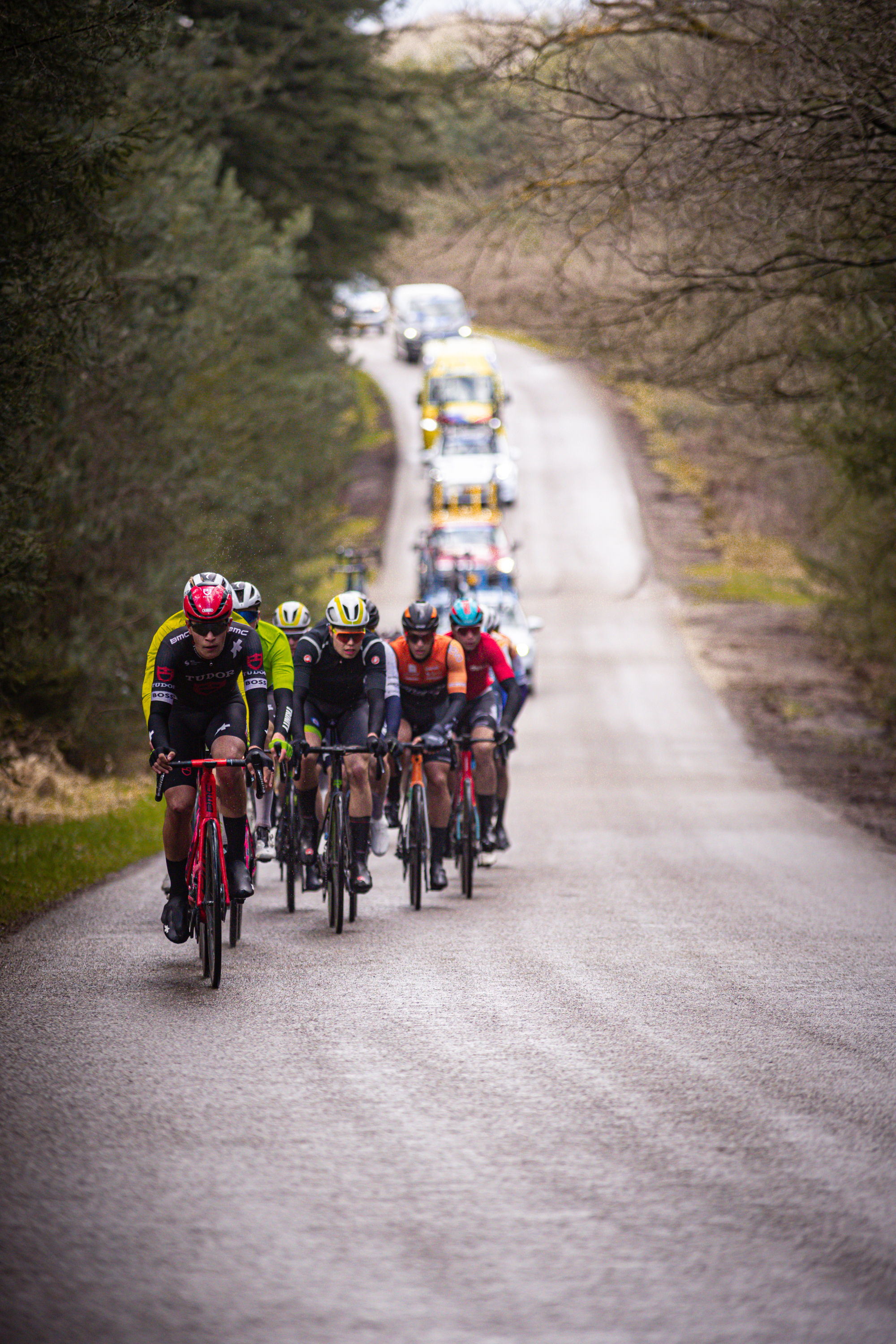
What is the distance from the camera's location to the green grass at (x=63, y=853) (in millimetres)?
11750

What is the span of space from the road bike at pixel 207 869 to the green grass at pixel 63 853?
95.5 inches

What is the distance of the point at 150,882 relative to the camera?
12836 millimetres

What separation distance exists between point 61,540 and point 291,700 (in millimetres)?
5654

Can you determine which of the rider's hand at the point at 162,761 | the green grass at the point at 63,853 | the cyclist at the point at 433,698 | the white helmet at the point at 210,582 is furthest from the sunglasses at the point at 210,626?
the cyclist at the point at 433,698

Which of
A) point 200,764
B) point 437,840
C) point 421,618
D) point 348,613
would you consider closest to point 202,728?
point 200,764

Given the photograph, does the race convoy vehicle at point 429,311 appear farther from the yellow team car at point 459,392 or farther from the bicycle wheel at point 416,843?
the bicycle wheel at point 416,843

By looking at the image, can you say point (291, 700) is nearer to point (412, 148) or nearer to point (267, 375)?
point (267, 375)

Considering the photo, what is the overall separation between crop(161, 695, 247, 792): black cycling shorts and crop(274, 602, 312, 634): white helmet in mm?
3810

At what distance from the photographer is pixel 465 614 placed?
1314cm

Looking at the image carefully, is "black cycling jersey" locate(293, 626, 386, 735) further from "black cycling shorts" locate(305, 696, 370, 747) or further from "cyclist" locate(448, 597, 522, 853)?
"cyclist" locate(448, 597, 522, 853)

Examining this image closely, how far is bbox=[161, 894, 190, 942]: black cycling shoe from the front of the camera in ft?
29.1

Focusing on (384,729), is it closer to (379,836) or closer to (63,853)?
(379,836)

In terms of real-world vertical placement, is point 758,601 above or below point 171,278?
below

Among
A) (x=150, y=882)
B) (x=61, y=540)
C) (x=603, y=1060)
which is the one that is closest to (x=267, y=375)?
(x=61, y=540)
